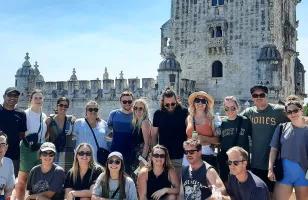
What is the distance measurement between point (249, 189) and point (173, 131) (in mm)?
2560

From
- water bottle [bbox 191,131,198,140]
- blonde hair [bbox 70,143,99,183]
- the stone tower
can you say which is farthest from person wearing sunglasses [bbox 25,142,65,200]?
the stone tower

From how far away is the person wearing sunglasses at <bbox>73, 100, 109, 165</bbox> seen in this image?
10.4 metres

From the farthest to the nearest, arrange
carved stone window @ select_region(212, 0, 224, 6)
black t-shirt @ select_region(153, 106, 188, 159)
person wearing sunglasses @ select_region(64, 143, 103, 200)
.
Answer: carved stone window @ select_region(212, 0, 224, 6)
black t-shirt @ select_region(153, 106, 188, 159)
person wearing sunglasses @ select_region(64, 143, 103, 200)

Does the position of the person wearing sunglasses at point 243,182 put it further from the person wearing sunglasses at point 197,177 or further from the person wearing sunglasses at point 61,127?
the person wearing sunglasses at point 61,127

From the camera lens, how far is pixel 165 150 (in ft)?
28.3

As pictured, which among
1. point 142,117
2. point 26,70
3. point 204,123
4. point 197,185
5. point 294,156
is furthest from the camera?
point 26,70

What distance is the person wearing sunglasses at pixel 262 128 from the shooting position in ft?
29.7

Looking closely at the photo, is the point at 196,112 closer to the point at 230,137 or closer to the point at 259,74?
the point at 230,137

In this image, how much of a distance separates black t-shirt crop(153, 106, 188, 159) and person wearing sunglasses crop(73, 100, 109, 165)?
1.51 metres

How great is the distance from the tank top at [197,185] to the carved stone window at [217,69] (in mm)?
20853

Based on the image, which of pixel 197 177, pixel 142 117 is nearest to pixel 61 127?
pixel 142 117

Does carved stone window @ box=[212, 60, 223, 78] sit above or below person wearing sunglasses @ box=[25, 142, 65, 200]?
above

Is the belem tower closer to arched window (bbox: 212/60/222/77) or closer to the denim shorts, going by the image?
arched window (bbox: 212/60/222/77)

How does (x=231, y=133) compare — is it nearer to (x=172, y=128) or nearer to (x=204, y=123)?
(x=204, y=123)
